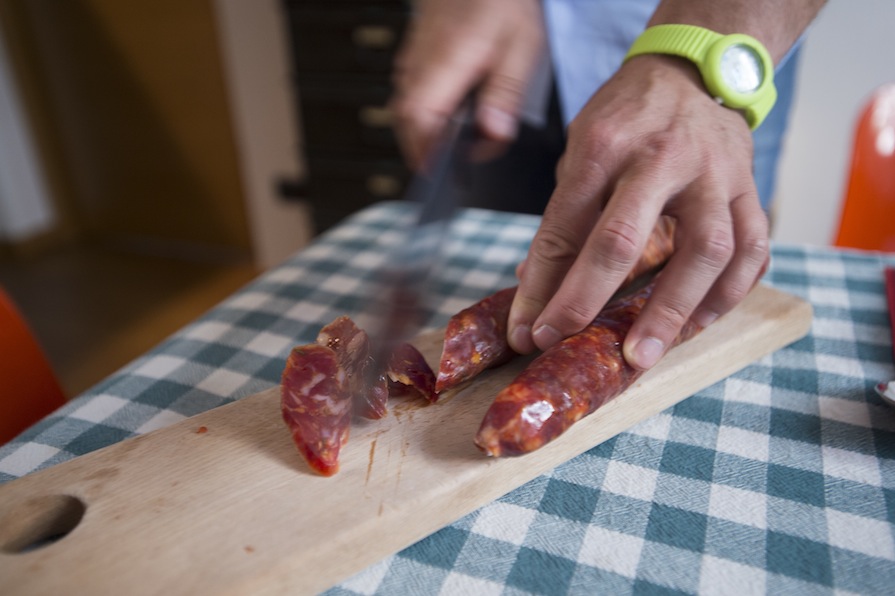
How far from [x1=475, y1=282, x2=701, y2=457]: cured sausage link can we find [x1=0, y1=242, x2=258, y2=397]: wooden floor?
2.92 meters

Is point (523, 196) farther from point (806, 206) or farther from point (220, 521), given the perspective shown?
point (806, 206)

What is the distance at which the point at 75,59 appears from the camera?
4387mm

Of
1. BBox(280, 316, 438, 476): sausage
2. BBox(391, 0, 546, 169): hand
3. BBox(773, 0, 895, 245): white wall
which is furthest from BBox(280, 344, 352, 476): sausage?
BBox(773, 0, 895, 245): white wall

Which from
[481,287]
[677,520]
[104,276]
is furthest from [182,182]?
[677,520]

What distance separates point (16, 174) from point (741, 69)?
467cm

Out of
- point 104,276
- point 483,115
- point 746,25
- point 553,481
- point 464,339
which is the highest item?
point 746,25

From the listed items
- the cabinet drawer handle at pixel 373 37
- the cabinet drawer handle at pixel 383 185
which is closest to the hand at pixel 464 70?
the cabinet drawer handle at pixel 373 37

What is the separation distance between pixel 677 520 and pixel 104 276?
4.40 m

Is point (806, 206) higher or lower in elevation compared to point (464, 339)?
lower

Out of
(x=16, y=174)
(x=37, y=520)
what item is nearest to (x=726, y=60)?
(x=37, y=520)

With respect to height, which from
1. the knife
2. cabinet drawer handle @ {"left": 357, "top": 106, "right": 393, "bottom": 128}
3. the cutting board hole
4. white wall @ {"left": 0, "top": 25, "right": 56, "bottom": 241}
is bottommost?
white wall @ {"left": 0, "top": 25, "right": 56, "bottom": 241}

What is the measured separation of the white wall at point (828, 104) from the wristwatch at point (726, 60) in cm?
170

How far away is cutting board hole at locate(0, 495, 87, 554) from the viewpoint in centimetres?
85

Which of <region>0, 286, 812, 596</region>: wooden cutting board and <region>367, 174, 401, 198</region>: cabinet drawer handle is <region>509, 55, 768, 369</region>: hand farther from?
<region>367, 174, 401, 198</region>: cabinet drawer handle
